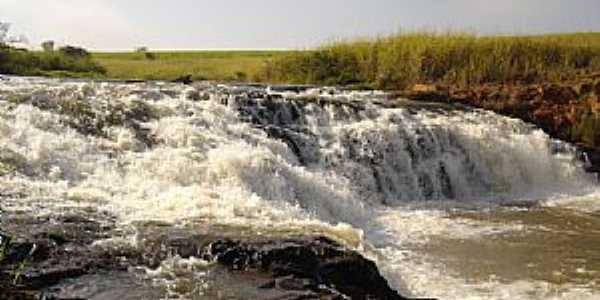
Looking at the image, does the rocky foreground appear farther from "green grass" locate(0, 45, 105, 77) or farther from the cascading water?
"green grass" locate(0, 45, 105, 77)

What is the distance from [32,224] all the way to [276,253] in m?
2.63

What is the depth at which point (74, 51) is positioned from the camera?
3466cm

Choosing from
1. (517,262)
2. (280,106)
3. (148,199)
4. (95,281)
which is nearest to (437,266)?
(517,262)

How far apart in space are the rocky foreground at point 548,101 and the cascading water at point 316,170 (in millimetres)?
1570

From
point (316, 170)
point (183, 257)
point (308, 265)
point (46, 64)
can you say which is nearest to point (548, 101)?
point (316, 170)

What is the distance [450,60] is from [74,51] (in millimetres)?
16287

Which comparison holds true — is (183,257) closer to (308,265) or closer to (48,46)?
(308,265)

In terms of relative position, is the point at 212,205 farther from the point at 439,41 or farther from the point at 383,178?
the point at 439,41

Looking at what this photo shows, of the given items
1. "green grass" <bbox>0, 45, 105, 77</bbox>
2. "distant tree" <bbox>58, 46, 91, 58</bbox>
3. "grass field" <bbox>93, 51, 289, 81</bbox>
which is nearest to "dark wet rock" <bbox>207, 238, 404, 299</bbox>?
"green grass" <bbox>0, 45, 105, 77</bbox>

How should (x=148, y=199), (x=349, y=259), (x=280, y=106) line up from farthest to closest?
1. (x=280, y=106)
2. (x=148, y=199)
3. (x=349, y=259)

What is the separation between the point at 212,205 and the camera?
35.3ft

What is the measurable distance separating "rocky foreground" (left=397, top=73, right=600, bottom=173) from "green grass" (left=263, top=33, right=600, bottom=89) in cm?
180

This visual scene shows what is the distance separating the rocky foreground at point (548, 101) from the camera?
2148cm

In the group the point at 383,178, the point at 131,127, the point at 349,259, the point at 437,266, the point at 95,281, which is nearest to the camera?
the point at 95,281
